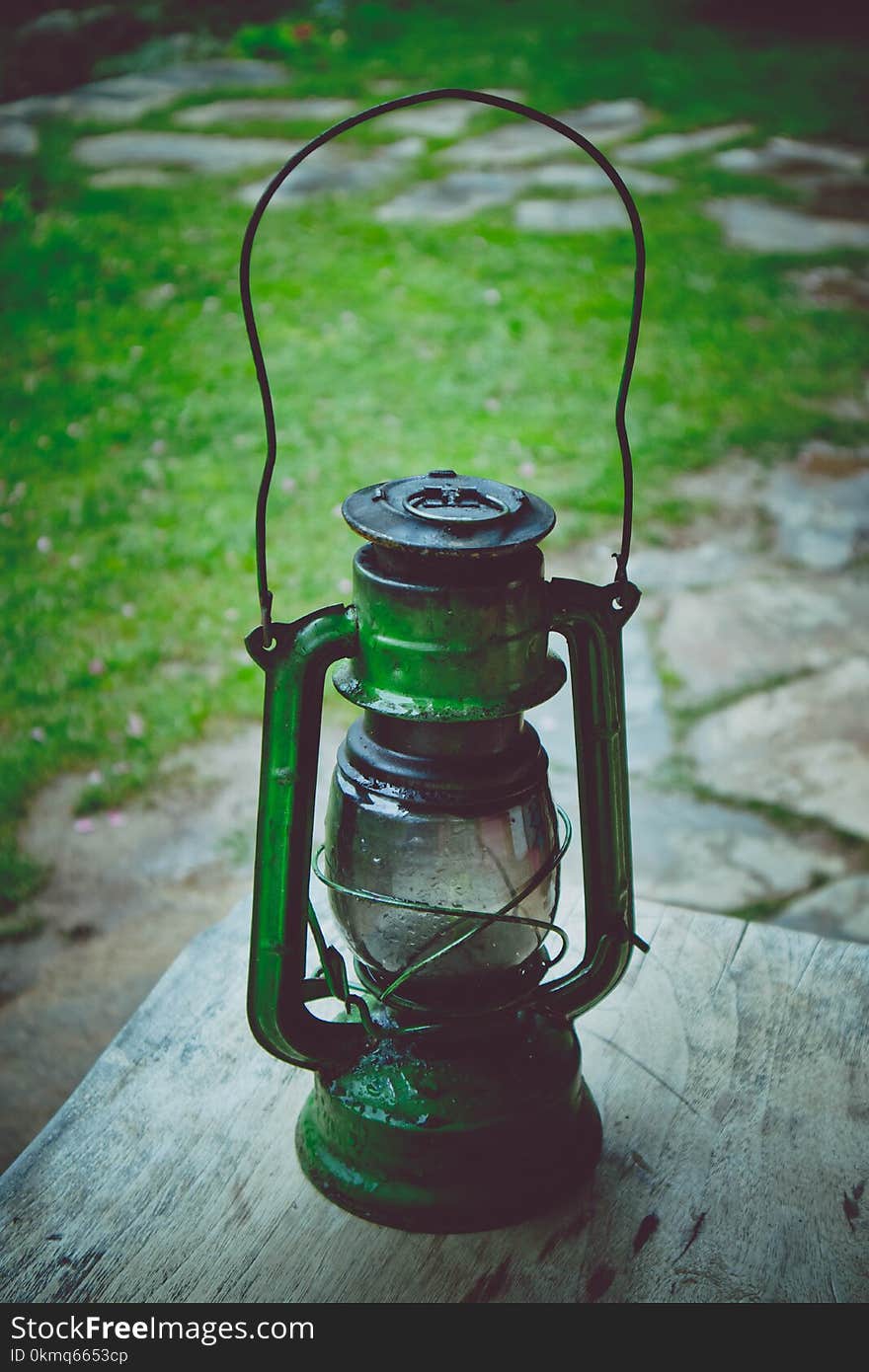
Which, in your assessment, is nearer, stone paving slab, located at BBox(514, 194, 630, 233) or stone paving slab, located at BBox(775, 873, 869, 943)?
stone paving slab, located at BBox(775, 873, 869, 943)

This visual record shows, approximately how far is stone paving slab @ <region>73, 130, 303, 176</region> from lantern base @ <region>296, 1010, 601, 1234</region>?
561cm

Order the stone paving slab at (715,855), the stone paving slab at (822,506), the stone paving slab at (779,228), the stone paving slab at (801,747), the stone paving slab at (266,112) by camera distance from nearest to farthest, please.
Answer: the stone paving slab at (715,855)
the stone paving slab at (801,747)
the stone paving slab at (822,506)
the stone paving slab at (779,228)
the stone paving slab at (266,112)

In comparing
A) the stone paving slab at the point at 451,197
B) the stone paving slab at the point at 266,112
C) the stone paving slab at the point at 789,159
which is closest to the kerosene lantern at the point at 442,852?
the stone paving slab at the point at 451,197

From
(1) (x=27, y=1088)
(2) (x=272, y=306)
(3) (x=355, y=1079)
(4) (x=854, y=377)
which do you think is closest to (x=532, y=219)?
(2) (x=272, y=306)

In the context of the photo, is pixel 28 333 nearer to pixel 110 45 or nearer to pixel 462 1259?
pixel 110 45

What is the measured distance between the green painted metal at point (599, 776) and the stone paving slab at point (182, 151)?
18.0 feet

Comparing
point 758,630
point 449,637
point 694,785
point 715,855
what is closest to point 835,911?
point 715,855

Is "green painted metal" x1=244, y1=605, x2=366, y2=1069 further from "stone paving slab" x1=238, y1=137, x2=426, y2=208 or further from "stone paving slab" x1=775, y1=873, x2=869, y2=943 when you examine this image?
"stone paving slab" x1=238, y1=137, x2=426, y2=208

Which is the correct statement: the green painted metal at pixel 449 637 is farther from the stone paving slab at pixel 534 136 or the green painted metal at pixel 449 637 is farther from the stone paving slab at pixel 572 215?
the stone paving slab at pixel 534 136

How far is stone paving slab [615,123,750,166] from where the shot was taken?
638cm

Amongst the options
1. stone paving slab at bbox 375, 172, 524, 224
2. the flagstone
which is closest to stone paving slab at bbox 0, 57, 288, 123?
the flagstone

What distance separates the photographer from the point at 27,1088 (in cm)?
212

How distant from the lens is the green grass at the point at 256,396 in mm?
3234

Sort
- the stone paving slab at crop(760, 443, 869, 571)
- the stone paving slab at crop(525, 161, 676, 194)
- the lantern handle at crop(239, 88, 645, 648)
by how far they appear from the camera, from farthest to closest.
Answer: the stone paving slab at crop(525, 161, 676, 194), the stone paving slab at crop(760, 443, 869, 571), the lantern handle at crop(239, 88, 645, 648)
